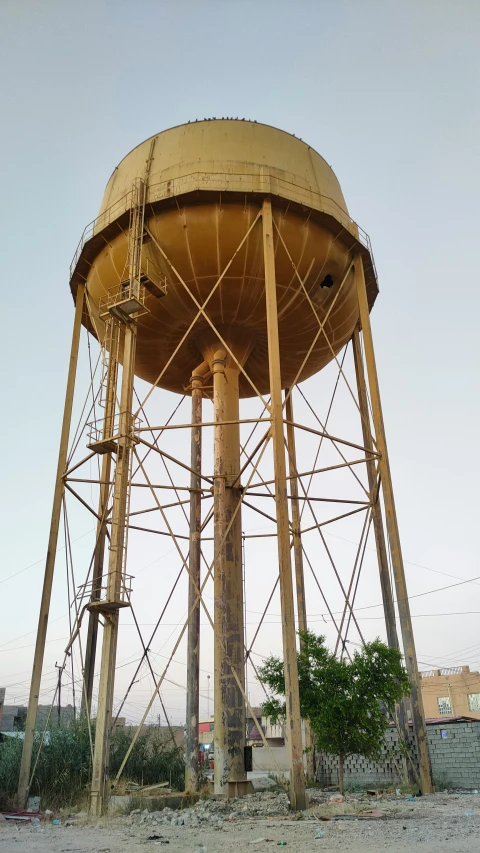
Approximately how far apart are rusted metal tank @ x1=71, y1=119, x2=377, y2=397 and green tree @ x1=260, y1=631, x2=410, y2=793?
622cm

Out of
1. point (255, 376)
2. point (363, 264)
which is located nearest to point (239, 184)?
point (363, 264)

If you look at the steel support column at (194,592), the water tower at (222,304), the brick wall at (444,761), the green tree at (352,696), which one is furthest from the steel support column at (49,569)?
the brick wall at (444,761)

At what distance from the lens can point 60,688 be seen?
47.6ft

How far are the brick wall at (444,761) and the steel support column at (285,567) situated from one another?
5.73 metres

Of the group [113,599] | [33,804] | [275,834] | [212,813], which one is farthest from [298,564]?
[275,834]

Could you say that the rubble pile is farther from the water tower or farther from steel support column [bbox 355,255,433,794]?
steel support column [bbox 355,255,433,794]

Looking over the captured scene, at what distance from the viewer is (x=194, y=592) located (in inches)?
620

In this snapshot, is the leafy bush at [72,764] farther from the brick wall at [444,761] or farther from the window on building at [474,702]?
the window on building at [474,702]

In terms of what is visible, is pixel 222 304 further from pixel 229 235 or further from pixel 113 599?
pixel 113 599

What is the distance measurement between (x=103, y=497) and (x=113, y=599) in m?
3.68

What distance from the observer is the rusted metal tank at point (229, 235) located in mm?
13555

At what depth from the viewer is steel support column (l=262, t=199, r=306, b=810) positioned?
9984 millimetres

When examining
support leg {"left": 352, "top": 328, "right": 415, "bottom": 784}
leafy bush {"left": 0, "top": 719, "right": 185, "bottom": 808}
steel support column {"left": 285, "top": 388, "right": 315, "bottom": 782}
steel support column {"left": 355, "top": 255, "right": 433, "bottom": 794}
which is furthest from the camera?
steel support column {"left": 285, "top": 388, "right": 315, "bottom": 782}

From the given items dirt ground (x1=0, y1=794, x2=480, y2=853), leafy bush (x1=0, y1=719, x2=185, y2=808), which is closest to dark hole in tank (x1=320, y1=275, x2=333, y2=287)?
dirt ground (x1=0, y1=794, x2=480, y2=853)
